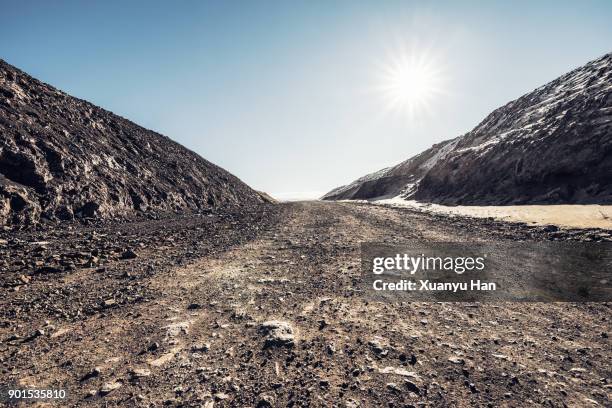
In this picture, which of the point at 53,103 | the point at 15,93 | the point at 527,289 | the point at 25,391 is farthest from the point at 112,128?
the point at 527,289

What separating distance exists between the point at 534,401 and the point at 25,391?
599cm

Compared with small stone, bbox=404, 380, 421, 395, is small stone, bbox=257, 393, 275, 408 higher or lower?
lower

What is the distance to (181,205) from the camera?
2577 cm

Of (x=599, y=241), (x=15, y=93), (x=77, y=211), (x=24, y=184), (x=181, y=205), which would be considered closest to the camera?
(x=599, y=241)

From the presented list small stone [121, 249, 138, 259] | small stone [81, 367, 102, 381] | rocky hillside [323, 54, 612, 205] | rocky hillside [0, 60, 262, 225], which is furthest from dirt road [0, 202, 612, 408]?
rocky hillside [323, 54, 612, 205]

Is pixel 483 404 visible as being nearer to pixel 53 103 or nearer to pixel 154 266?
pixel 154 266

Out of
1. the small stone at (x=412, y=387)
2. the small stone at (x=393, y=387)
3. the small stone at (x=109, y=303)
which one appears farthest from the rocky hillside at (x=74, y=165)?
the small stone at (x=412, y=387)

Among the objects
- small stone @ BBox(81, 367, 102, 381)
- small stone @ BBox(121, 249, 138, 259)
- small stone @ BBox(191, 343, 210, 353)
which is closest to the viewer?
small stone @ BBox(81, 367, 102, 381)

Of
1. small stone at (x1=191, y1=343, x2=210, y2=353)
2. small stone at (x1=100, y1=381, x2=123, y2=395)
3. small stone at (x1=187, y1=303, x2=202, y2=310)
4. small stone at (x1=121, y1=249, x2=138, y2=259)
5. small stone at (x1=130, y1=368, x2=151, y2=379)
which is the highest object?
small stone at (x1=121, y1=249, x2=138, y2=259)

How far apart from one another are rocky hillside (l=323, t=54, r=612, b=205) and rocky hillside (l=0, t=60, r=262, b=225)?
30.2 meters

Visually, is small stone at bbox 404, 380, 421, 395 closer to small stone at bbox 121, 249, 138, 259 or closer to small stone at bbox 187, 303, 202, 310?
small stone at bbox 187, 303, 202, 310

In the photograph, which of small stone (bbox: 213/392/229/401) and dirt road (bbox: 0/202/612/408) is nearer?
small stone (bbox: 213/392/229/401)

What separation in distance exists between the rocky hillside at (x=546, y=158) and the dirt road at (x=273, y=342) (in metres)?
22.4

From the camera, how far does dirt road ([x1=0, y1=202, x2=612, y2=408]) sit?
364cm
